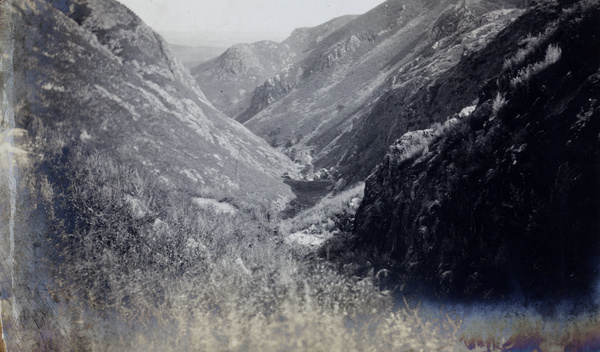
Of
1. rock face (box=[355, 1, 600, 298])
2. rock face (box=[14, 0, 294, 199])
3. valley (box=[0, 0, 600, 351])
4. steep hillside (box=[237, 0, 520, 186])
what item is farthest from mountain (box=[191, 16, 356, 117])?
rock face (box=[355, 1, 600, 298])

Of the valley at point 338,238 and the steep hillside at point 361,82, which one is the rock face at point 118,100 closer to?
the valley at point 338,238

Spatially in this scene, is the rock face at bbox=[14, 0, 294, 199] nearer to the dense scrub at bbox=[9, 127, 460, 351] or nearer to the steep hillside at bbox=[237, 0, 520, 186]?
the dense scrub at bbox=[9, 127, 460, 351]

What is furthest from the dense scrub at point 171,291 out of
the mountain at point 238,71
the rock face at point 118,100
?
the mountain at point 238,71

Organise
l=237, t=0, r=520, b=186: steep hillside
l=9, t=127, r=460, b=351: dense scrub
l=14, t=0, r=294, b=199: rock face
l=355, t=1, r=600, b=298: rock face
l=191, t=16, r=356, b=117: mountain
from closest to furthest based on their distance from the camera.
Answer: l=355, t=1, r=600, b=298: rock face < l=9, t=127, r=460, b=351: dense scrub < l=14, t=0, r=294, b=199: rock face < l=237, t=0, r=520, b=186: steep hillside < l=191, t=16, r=356, b=117: mountain

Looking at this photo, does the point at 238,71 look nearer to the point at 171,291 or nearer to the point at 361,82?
the point at 361,82

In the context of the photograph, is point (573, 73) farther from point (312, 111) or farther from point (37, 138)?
point (312, 111)

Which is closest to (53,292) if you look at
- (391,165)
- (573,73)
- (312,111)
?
(391,165)
